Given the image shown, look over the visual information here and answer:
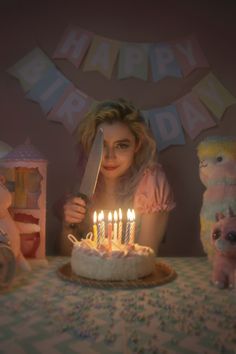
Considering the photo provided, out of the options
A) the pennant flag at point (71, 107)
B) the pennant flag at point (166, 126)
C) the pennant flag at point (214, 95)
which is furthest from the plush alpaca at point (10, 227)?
the pennant flag at point (214, 95)

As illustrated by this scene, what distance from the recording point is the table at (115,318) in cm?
70

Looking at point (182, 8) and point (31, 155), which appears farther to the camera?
point (182, 8)

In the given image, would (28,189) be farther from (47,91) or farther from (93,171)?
(47,91)

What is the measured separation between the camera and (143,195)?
4.98 ft

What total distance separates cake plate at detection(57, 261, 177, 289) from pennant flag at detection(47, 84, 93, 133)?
80 centimetres

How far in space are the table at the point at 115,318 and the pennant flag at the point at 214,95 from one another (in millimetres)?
935

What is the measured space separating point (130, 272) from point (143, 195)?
18.9 inches

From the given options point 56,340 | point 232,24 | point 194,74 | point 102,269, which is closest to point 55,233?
point 102,269

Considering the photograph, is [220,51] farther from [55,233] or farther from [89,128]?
[55,233]

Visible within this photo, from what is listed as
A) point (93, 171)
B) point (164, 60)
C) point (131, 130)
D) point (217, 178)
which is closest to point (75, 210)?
point (93, 171)

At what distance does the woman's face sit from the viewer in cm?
150

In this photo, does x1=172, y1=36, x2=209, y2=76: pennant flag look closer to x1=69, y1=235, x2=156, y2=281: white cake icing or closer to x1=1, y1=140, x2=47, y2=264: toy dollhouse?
x1=1, y1=140, x2=47, y2=264: toy dollhouse

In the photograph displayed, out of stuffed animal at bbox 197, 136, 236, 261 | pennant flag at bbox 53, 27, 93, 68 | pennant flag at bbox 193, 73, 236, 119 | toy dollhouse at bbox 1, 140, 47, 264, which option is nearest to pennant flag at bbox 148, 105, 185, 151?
pennant flag at bbox 193, 73, 236, 119

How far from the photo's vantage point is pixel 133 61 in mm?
1799
